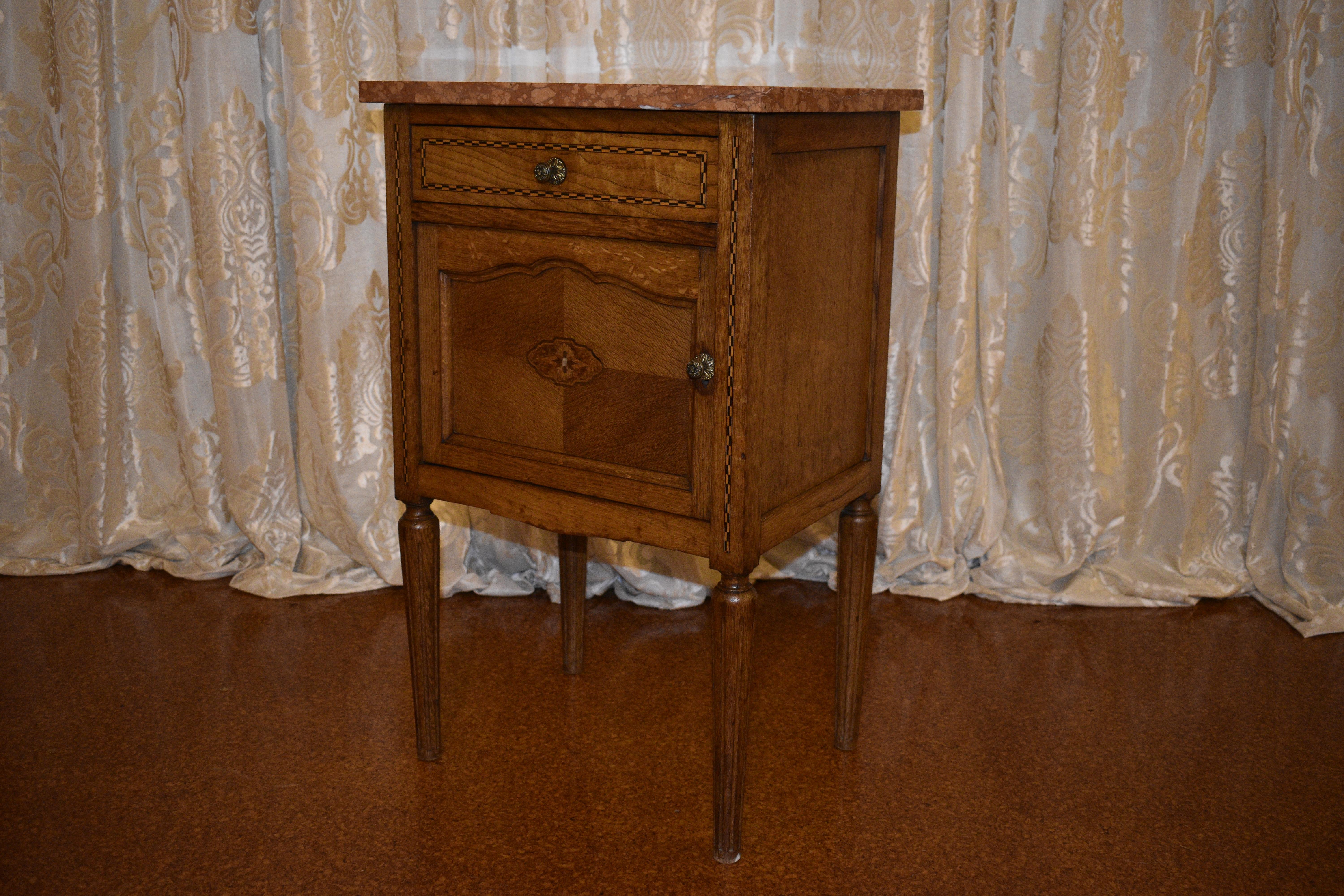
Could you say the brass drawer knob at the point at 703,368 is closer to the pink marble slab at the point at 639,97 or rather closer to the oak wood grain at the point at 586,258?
the oak wood grain at the point at 586,258

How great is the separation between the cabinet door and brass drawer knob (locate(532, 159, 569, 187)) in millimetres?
63

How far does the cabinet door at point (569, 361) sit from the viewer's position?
131cm

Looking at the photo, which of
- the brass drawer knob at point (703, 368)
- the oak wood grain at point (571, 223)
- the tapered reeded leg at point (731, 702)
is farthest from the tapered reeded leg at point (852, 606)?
the oak wood grain at point (571, 223)

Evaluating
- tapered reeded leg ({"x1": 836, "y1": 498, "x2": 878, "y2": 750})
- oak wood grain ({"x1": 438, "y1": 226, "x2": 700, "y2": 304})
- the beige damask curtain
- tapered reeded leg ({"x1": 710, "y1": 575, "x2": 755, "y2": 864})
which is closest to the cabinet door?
oak wood grain ({"x1": 438, "y1": 226, "x2": 700, "y2": 304})

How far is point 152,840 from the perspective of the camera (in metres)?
1.46

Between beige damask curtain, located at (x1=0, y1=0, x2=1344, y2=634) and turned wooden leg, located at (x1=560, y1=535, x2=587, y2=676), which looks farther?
beige damask curtain, located at (x1=0, y1=0, x2=1344, y2=634)

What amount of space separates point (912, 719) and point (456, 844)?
714 mm

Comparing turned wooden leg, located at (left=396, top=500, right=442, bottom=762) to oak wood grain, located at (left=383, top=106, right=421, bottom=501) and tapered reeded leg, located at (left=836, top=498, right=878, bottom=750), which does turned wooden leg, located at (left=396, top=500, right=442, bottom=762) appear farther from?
tapered reeded leg, located at (left=836, top=498, right=878, bottom=750)

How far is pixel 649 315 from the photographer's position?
132 cm

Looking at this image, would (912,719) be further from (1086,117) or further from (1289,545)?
(1086,117)

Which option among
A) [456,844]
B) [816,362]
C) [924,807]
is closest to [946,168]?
[816,362]

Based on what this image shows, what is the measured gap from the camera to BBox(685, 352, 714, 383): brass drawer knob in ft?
4.22

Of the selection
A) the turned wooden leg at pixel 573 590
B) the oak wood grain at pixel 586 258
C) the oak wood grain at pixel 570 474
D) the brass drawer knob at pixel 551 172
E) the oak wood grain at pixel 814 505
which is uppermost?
the brass drawer knob at pixel 551 172

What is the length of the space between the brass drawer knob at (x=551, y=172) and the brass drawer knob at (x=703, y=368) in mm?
252
